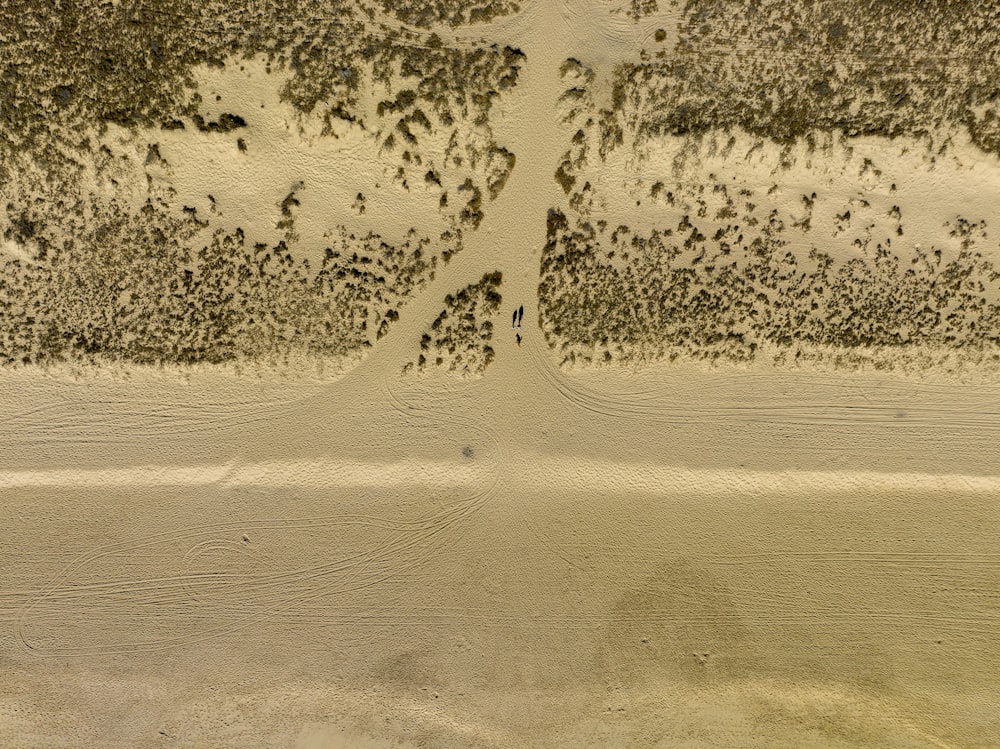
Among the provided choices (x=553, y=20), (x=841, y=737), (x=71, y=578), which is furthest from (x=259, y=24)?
(x=841, y=737)

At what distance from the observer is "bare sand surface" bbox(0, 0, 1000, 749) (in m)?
8.95

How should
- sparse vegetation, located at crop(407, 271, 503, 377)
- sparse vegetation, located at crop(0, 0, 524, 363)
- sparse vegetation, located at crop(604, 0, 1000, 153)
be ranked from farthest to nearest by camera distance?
1. sparse vegetation, located at crop(407, 271, 503, 377)
2. sparse vegetation, located at crop(604, 0, 1000, 153)
3. sparse vegetation, located at crop(0, 0, 524, 363)

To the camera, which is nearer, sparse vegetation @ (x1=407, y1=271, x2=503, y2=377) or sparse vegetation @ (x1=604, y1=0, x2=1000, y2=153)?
sparse vegetation @ (x1=604, y1=0, x2=1000, y2=153)

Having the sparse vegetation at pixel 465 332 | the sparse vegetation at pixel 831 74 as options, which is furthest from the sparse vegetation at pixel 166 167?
the sparse vegetation at pixel 831 74

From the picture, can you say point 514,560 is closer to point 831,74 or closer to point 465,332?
point 465,332

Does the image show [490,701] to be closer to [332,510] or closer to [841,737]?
[332,510]

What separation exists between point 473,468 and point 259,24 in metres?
7.65

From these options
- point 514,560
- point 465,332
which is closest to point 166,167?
point 465,332

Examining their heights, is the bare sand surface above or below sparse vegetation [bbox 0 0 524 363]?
below

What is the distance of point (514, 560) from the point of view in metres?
9.06

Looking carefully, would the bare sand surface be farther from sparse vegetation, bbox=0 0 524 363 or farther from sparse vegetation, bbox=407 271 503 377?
sparse vegetation, bbox=0 0 524 363

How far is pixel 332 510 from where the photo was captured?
898cm

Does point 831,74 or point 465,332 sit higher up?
point 831,74

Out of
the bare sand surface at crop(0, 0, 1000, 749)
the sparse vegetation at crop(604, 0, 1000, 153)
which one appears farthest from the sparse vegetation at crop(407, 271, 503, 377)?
the sparse vegetation at crop(604, 0, 1000, 153)
